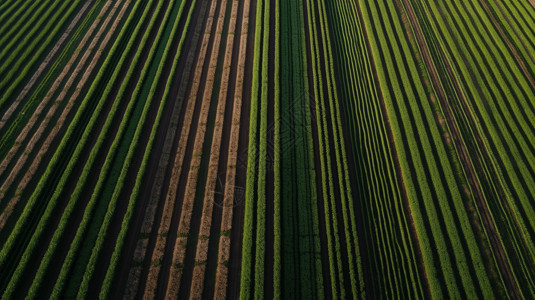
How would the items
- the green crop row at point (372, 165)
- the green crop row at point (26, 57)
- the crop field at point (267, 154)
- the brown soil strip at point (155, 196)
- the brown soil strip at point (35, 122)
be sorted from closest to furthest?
the brown soil strip at point (155, 196) → the crop field at point (267, 154) → the green crop row at point (372, 165) → the brown soil strip at point (35, 122) → the green crop row at point (26, 57)

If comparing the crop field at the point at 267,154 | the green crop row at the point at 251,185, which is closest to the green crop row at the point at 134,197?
the crop field at the point at 267,154

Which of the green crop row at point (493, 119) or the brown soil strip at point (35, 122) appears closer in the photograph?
A: the green crop row at point (493, 119)

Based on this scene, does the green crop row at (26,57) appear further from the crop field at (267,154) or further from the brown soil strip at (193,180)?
the brown soil strip at (193,180)

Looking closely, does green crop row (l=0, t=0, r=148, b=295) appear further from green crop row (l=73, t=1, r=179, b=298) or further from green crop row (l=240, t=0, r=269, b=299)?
green crop row (l=240, t=0, r=269, b=299)

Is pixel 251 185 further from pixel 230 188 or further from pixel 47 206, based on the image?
pixel 47 206

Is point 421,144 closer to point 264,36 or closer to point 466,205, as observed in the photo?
point 466,205

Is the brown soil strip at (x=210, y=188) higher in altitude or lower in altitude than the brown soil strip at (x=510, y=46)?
lower

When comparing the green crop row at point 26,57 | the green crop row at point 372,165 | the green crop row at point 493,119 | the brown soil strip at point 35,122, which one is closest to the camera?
the green crop row at point 372,165

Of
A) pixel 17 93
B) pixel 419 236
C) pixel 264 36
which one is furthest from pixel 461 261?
pixel 17 93
